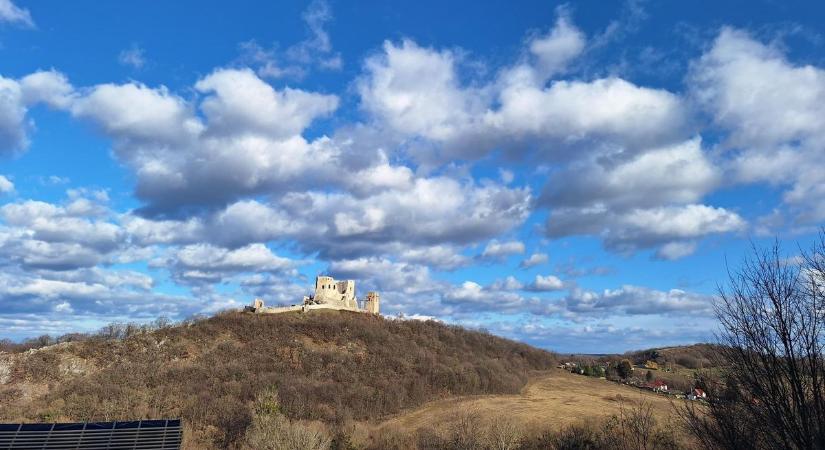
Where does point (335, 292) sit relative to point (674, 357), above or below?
above

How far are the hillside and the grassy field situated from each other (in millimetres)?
2431

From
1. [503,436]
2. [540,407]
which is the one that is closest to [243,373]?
[503,436]

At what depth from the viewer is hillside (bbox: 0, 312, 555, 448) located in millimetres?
44875

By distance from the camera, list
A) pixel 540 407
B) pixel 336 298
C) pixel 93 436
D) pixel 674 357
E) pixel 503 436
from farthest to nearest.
Result: 1. pixel 674 357
2. pixel 336 298
3. pixel 540 407
4. pixel 503 436
5. pixel 93 436

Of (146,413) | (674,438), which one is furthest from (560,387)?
(146,413)

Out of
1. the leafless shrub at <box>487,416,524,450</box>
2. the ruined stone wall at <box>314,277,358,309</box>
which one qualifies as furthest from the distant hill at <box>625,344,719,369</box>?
the leafless shrub at <box>487,416,524,450</box>

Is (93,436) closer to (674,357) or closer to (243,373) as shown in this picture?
(243,373)

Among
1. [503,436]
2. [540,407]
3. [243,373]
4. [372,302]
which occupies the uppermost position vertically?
[372,302]

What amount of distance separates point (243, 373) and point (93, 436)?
31.9 metres

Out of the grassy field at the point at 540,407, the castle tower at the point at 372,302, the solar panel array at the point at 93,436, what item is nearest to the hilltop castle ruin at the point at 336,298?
the castle tower at the point at 372,302

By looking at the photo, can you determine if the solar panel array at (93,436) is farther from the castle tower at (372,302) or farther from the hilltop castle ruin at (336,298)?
the castle tower at (372,302)

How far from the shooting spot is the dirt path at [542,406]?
154 ft

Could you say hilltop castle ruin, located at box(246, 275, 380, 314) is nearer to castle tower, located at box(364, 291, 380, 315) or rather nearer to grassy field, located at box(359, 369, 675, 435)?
castle tower, located at box(364, 291, 380, 315)

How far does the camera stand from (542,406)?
180 ft
